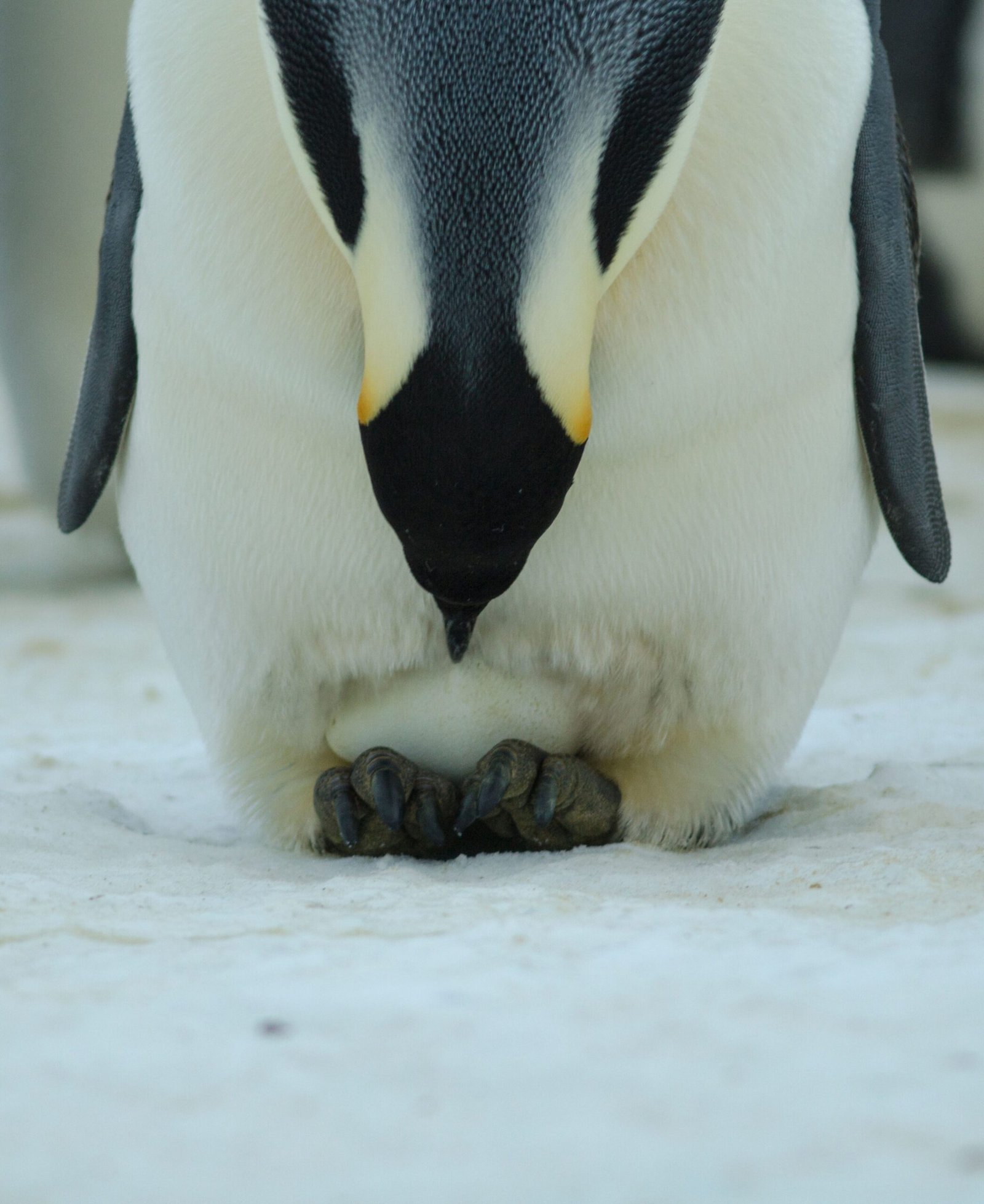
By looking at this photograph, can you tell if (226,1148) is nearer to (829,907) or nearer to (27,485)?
(829,907)

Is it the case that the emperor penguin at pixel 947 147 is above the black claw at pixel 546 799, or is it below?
above

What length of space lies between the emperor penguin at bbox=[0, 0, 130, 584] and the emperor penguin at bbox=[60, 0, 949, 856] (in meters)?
2.58

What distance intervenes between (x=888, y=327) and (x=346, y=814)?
2.84ft

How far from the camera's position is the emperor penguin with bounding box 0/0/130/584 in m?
4.37

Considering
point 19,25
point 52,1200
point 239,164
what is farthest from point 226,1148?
point 19,25

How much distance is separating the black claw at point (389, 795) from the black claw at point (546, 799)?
16 centimetres

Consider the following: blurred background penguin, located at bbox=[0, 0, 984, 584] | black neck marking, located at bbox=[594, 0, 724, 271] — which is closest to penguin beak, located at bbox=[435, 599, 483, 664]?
black neck marking, located at bbox=[594, 0, 724, 271]

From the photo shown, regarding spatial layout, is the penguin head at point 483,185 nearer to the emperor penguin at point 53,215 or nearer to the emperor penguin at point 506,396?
the emperor penguin at point 506,396

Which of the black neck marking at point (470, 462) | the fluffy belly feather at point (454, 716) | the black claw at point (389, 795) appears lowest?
the black claw at point (389, 795)

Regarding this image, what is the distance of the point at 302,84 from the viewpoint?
1438mm

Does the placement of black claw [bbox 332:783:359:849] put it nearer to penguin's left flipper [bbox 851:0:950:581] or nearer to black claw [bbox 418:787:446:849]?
black claw [bbox 418:787:446:849]

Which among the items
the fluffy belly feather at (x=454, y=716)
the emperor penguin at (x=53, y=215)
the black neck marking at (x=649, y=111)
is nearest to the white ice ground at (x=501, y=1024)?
the fluffy belly feather at (x=454, y=716)

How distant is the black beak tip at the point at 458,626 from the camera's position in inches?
65.7

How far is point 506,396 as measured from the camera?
1.42 meters
